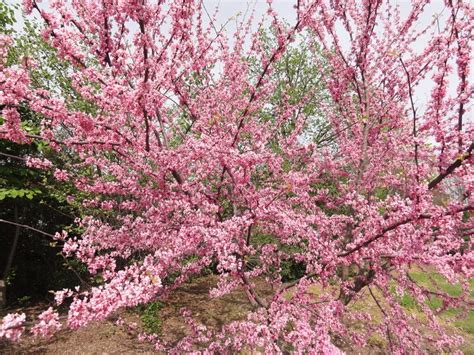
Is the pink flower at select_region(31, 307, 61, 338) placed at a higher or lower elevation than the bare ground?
higher

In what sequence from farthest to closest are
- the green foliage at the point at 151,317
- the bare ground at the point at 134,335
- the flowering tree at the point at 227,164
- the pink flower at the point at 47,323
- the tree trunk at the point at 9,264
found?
the tree trunk at the point at 9,264
the green foliage at the point at 151,317
the bare ground at the point at 134,335
the flowering tree at the point at 227,164
the pink flower at the point at 47,323

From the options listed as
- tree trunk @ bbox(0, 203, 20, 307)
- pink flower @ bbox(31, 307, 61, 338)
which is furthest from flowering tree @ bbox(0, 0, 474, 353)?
tree trunk @ bbox(0, 203, 20, 307)

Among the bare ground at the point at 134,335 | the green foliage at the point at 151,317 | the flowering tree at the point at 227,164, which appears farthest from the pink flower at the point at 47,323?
the green foliage at the point at 151,317

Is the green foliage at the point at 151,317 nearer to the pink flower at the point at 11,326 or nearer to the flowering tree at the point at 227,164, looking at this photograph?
the flowering tree at the point at 227,164

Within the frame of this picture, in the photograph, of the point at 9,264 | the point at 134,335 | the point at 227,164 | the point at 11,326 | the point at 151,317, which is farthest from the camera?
the point at 9,264

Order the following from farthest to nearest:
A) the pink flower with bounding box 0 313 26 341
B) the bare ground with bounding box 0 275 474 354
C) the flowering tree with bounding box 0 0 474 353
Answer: the bare ground with bounding box 0 275 474 354, the flowering tree with bounding box 0 0 474 353, the pink flower with bounding box 0 313 26 341

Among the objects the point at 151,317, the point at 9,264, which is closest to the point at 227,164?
the point at 151,317

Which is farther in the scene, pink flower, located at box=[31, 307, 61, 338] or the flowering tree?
the flowering tree

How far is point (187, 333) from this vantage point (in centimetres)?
766

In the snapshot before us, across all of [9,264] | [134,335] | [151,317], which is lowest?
[134,335]

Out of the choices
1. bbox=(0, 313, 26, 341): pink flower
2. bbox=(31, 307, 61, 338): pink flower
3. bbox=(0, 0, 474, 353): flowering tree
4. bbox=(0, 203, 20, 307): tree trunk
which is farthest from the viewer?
bbox=(0, 203, 20, 307): tree trunk

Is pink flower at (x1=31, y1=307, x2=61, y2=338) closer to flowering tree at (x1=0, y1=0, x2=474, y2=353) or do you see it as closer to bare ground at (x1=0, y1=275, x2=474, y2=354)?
flowering tree at (x1=0, y1=0, x2=474, y2=353)

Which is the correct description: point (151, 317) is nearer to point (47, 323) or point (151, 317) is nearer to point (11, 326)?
point (47, 323)

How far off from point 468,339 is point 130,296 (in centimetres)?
989
